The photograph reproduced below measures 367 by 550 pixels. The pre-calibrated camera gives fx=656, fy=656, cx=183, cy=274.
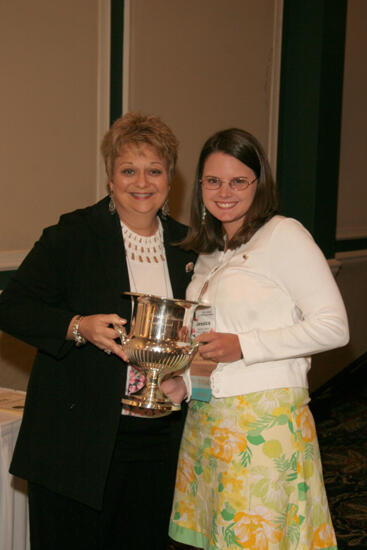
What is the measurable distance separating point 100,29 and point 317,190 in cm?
228

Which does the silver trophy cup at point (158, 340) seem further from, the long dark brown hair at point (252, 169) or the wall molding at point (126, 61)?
the wall molding at point (126, 61)

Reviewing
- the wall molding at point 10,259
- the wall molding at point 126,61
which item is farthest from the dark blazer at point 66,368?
the wall molding at point 126,61

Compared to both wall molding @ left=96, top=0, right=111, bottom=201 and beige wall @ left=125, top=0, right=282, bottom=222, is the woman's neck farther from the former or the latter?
beige wall @ left=125, top=0, right=282, bottom=222

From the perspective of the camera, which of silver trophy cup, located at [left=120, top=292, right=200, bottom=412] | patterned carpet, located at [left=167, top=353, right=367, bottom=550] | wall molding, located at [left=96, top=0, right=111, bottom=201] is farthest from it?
patterned carpet, located at [left=167, top=353, right=367, bottom=550]

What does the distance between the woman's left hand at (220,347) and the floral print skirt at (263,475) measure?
5.9 inches

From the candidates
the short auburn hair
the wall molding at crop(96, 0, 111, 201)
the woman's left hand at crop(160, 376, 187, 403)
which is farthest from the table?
the wall molding at crop(96, 0, 111, 201)

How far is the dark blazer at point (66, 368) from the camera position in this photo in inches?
73.3

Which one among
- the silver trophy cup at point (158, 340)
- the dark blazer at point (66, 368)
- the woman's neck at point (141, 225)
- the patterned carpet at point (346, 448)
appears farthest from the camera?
the patterned carpet at point (346, 448)

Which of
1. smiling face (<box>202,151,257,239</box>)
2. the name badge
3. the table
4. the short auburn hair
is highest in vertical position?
the short auburn hair

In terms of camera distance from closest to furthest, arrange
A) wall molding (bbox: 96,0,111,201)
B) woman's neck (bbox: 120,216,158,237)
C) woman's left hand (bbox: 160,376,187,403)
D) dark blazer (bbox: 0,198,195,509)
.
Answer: dark blazer (bbox: 0,198,195,509) → woman's left hand (bbox: 160,376,187,403) → woman's neck (bbox: 120,216,158,237) → wall molding (bbox: 96,0,111,201)

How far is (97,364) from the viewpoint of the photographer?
192 centimetres

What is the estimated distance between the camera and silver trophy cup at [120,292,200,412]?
1.71m

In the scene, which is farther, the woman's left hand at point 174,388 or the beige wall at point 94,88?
the beige wall at point 94,88

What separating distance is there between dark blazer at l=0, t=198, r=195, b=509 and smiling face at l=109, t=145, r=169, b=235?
19 centimetres
